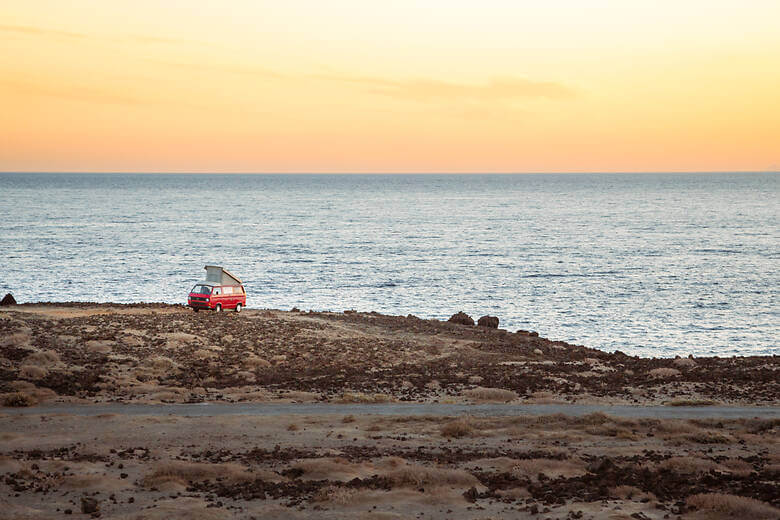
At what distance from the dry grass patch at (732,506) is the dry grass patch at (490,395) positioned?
13.9 meters

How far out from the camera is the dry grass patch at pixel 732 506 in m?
18.3

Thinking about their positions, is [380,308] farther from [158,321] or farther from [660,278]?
[660,278]

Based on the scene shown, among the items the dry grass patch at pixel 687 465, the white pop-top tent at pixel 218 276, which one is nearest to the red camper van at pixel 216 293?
the white pop-top tent at pixel 218 276

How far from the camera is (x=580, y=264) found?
9888 centimetres

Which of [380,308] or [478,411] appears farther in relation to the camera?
[380,308]

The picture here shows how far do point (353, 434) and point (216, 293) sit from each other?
83.8 ft

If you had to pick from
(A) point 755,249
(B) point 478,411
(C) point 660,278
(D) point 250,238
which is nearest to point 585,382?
(B) point 478,411

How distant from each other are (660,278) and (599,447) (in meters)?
65.6

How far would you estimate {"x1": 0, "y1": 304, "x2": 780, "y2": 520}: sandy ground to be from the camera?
19.8 meters

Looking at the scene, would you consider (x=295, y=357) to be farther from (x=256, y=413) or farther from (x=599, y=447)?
(x=599, y=447)

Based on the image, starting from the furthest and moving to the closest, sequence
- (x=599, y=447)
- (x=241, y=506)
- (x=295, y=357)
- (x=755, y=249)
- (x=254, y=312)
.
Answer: (x=755, y=249) → (x=254, y=312) → (x=295, y=357) → (x=599, y=447) → (x=241, y=506)

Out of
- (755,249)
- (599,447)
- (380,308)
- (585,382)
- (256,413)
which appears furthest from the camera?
(755,249)

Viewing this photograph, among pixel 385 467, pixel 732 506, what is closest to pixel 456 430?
pixel 385 467

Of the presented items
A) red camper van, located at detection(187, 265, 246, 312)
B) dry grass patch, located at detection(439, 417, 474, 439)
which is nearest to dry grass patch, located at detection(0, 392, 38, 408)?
dry grass patch, located at detection(439, 417, 474, 439)
